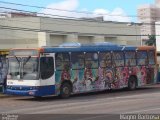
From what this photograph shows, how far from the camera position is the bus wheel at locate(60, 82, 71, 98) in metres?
22.9

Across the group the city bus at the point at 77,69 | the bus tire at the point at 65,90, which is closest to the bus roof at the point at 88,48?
the city bus at the point at 77,69

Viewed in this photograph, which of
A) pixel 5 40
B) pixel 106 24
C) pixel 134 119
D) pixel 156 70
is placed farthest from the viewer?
pixel 106 24

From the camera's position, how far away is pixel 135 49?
91.5 feet

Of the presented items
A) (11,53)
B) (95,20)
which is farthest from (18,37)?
(11,53)

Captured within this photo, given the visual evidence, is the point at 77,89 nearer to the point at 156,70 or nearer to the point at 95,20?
the point at 156,70

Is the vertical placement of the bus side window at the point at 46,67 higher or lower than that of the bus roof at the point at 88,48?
lower

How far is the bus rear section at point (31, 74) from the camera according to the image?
21.6m

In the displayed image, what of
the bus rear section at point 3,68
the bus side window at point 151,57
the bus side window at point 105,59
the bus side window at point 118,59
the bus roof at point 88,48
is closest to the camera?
the bus roof at point 88,48

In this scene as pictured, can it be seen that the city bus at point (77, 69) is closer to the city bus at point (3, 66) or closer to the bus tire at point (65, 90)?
the bus tire at point (65, 90)

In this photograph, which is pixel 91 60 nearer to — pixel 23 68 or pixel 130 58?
pixel 130 58

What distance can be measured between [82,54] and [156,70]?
737 cm

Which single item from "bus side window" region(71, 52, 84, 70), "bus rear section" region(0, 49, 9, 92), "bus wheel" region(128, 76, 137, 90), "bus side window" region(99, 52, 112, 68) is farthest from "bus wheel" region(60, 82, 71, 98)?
"bus wheel" region(128, 76, 137, 90)

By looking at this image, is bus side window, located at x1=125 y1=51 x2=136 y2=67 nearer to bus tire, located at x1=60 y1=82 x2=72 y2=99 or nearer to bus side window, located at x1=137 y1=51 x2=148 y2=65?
bus side window, located at x1=137 y1=51 x2=148 y2=65

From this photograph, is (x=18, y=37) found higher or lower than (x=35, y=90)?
higher
